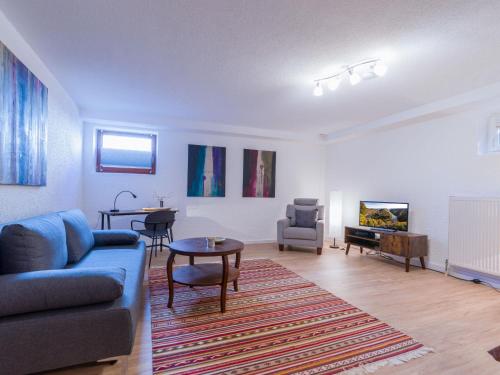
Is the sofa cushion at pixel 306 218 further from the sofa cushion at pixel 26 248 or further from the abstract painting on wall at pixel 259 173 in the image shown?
the sofa cushion at pixel 26 248

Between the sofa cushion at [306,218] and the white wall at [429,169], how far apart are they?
101 cm

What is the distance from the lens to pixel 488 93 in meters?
2.99

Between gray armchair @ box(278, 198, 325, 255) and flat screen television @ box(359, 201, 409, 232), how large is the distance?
2.51 ft

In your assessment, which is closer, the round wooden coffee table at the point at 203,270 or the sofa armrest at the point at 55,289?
the sofa armrest at the point at 55,289

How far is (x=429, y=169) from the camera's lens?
13.1 ft

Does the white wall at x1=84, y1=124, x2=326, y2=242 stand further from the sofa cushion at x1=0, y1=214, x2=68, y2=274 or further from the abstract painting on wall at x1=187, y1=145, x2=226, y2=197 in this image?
the sofa cushion at x1=0, y1=214, x2=68, y2=274

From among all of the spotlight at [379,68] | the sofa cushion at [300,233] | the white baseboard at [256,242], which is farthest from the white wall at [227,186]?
the spotlight at [379,68]

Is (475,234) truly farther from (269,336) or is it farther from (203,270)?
(203,270)

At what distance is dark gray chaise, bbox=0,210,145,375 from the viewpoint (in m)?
1.28

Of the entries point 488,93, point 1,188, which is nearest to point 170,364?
point 1,188

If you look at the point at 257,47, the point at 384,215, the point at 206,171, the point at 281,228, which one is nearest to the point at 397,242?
the point at 384,215

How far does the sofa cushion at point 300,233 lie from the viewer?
468 centimetres

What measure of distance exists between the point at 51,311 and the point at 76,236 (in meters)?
1.17

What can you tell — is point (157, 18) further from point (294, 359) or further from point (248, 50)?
point (294, 359)
